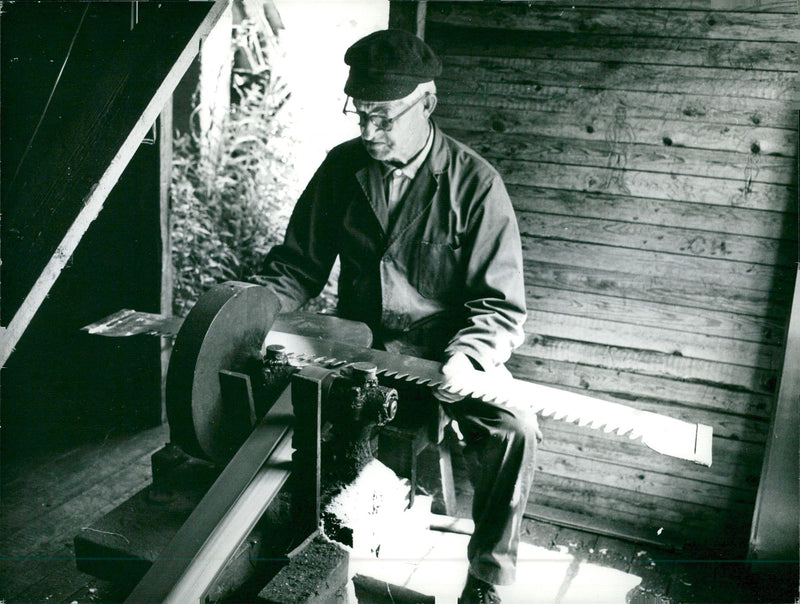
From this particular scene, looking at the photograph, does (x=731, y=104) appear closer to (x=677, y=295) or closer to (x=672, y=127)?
(x=672, y=127)

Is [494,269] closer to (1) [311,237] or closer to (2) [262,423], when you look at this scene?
(1) [311,237]

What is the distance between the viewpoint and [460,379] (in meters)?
2.46

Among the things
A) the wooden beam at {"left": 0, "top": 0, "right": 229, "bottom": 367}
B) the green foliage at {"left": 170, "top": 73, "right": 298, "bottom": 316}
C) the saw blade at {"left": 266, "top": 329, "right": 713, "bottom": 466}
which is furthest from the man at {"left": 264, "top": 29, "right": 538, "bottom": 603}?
the green foliage at {"left": 170, "top": 73, "right": 298, "bottom": 316}

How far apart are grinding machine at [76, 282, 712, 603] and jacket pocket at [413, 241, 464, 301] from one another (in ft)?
2.04

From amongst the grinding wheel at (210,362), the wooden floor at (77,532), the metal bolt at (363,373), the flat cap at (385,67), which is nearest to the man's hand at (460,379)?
the metal bolt at (363,373)

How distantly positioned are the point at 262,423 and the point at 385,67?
1570 mm

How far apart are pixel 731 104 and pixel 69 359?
419 cm

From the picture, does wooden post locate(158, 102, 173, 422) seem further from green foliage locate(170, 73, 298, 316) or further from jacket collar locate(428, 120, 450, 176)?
jacket collar locate(428, 120, 450, 176)

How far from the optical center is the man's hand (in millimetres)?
2420

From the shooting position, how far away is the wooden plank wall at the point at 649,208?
331 cm

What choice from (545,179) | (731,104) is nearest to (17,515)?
(545,179)

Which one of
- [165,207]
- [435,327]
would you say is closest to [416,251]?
[435,327]

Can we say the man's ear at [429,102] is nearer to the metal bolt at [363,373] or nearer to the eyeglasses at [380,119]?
the eyeglasses at [380,119]

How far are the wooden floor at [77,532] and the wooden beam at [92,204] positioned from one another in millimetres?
1406
